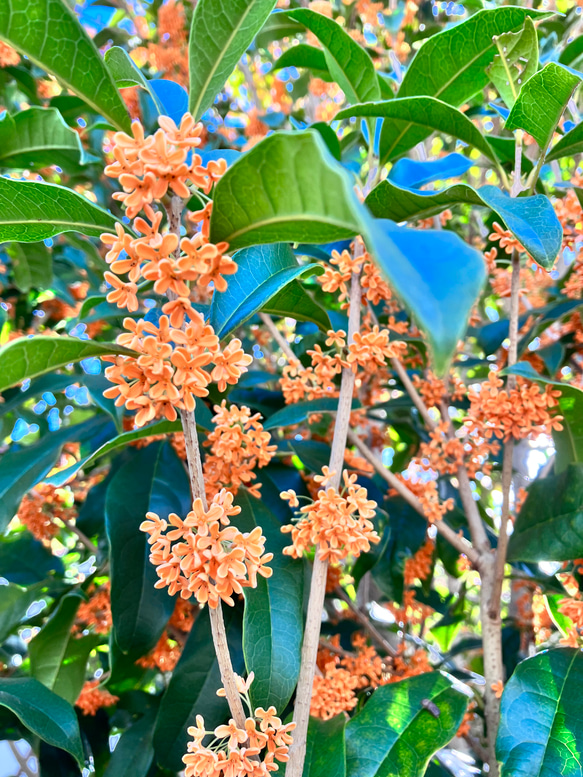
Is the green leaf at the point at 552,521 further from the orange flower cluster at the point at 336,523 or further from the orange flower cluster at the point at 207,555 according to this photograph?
the orange flower cluster at the point at 207,555

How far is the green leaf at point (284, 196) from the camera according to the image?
38cm

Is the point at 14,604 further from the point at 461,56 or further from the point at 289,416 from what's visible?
the point at 461,56

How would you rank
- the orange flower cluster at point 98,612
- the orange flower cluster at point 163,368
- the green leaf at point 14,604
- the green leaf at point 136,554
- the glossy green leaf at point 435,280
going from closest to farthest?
1. the glossy green leaf at point 435,280
2. the orange flower cluster at point 163,368
3. the green leaf at point 136,554
4. the orange flower cluster at point 98,612
5. the green leaf at point 14,604

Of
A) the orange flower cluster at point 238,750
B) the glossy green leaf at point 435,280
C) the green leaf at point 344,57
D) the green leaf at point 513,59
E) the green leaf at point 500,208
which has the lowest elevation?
the orange flower cluster at point 238,750

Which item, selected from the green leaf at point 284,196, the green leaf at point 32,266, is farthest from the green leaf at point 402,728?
the green leaf at point 32,266

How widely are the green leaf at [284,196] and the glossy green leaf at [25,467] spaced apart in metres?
0.75

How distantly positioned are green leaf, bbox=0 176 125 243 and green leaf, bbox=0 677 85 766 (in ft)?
2.05

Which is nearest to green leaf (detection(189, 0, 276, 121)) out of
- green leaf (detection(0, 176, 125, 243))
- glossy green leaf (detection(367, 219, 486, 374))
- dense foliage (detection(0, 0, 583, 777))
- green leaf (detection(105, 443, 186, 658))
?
dense foliage (detection(0, 0, 583, 777))

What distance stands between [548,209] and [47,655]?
1.18m

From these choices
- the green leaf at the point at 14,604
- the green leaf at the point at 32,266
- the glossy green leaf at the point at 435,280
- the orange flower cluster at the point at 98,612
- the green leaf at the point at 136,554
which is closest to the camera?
the glossy green leaf at the point at 435,280

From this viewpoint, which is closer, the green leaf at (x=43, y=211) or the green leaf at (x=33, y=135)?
the green leaf at (x=43, y=211)

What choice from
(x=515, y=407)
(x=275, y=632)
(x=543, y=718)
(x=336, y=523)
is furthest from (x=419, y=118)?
(x=543, y=718)

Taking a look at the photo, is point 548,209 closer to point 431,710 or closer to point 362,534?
point 362,534

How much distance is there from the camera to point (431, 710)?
2.62 feet
